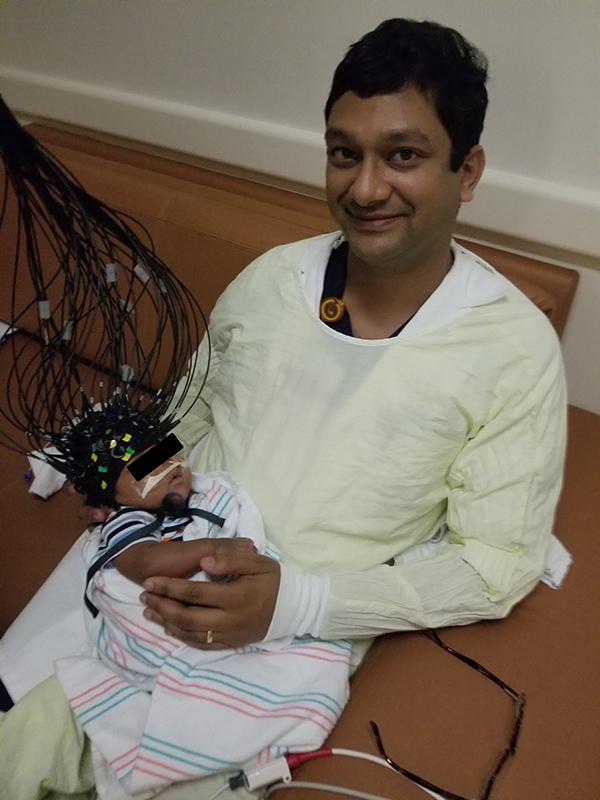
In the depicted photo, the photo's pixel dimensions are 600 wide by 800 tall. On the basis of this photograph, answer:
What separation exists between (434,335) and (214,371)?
444mm

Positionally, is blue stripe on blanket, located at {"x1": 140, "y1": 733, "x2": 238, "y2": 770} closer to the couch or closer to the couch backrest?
the couch

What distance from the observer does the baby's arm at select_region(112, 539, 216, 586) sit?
888 millimetres

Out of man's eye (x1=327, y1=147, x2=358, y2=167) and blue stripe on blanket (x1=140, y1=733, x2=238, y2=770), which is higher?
man's eye (x1=327, y1=147, x2=358, y2=167)

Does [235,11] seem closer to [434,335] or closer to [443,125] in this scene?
[443,125]

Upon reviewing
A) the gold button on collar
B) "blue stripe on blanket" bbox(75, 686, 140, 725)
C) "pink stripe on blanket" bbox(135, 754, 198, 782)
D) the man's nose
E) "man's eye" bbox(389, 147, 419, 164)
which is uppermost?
"man's eye" bbox(389, 147, 419, 164)

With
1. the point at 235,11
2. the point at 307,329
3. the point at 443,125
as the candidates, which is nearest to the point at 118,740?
the point at 307,329

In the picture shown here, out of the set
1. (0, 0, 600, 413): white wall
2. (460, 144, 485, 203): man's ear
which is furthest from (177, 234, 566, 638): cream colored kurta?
(0, 0, 600, 413): white wall

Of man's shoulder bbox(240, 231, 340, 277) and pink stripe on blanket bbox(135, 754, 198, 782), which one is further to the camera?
man's shoulder bbox(240, 231, 340, 277)

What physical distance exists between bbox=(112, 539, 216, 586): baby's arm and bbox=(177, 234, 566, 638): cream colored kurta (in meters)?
0.15

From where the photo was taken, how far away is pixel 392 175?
0.84m

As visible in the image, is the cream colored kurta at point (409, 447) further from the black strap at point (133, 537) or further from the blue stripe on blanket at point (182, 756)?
the blue stripe on blanket at point (182, 756)

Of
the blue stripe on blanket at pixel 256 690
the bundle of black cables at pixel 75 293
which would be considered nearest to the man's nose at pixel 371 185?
the bundle of black cables at pixel 75 293

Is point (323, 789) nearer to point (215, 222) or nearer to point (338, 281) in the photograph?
point (338, 281)

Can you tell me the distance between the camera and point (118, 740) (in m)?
0.82
